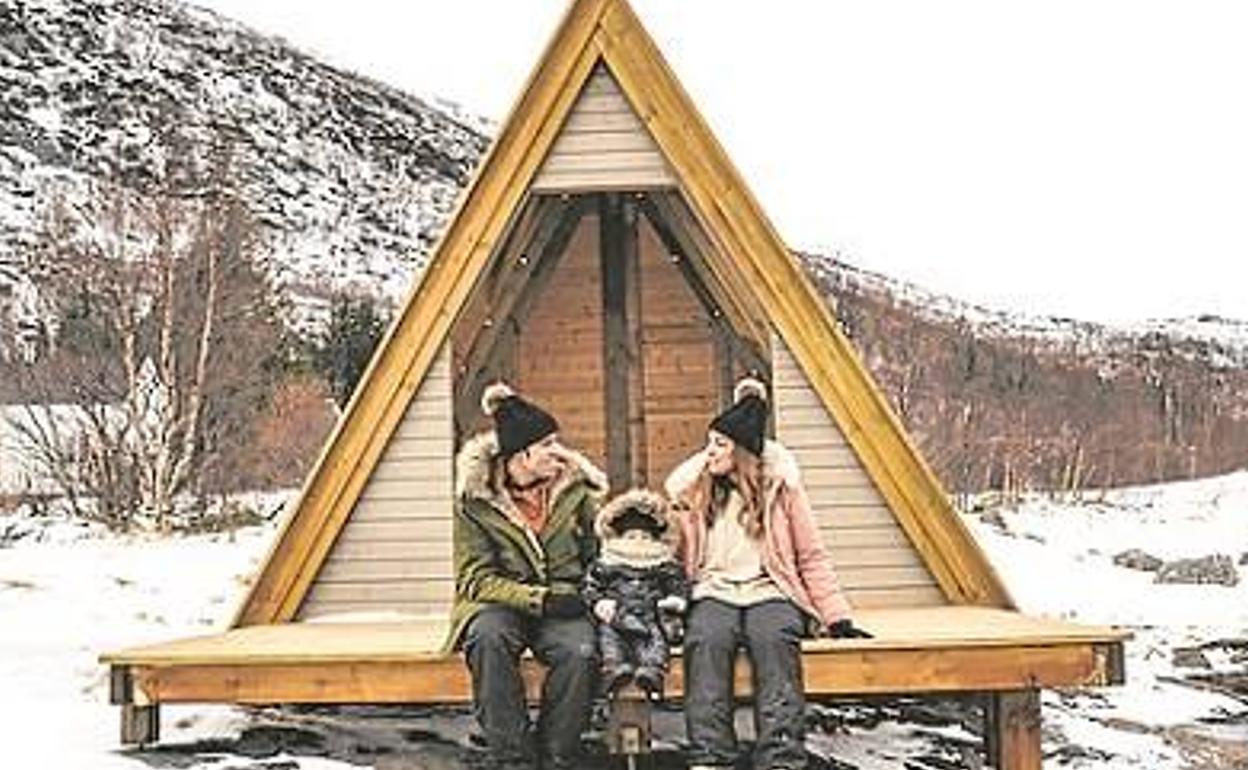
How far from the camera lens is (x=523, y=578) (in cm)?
574

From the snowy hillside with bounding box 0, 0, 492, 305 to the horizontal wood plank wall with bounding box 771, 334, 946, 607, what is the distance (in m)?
42.8

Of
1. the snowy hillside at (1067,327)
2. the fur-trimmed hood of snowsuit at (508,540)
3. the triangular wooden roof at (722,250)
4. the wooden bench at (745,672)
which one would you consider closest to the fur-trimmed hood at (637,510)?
the fur-trimmed hood of snowsuit at (508,540)

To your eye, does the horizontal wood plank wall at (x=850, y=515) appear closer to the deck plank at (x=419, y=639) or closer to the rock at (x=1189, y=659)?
the deck plank at (x=419, y=639)

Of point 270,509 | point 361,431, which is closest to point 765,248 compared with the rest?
point 361,431

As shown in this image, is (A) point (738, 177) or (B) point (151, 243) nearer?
(A) point (738, 177)

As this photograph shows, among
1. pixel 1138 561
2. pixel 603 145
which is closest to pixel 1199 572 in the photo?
pixel 1138 561

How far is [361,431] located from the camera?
24.5ft

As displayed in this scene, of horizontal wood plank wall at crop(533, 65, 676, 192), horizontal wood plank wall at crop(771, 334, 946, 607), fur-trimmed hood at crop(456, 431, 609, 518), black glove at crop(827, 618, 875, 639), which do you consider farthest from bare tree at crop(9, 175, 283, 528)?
Answer: black glove at crop(827, 618, 875, 639)

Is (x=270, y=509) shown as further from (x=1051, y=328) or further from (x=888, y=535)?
(x=1051, y=328)

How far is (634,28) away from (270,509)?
1328 cm

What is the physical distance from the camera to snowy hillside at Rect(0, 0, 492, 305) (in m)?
56.2

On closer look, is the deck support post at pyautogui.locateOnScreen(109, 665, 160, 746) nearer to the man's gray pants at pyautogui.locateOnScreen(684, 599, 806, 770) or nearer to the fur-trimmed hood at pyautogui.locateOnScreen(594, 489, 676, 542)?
the fur-trimmed hood at pyautogui.locateOnScreen(594, 489, 676, 542)

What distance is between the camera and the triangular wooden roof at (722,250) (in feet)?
24.2

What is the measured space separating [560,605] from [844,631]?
46.6 inches
